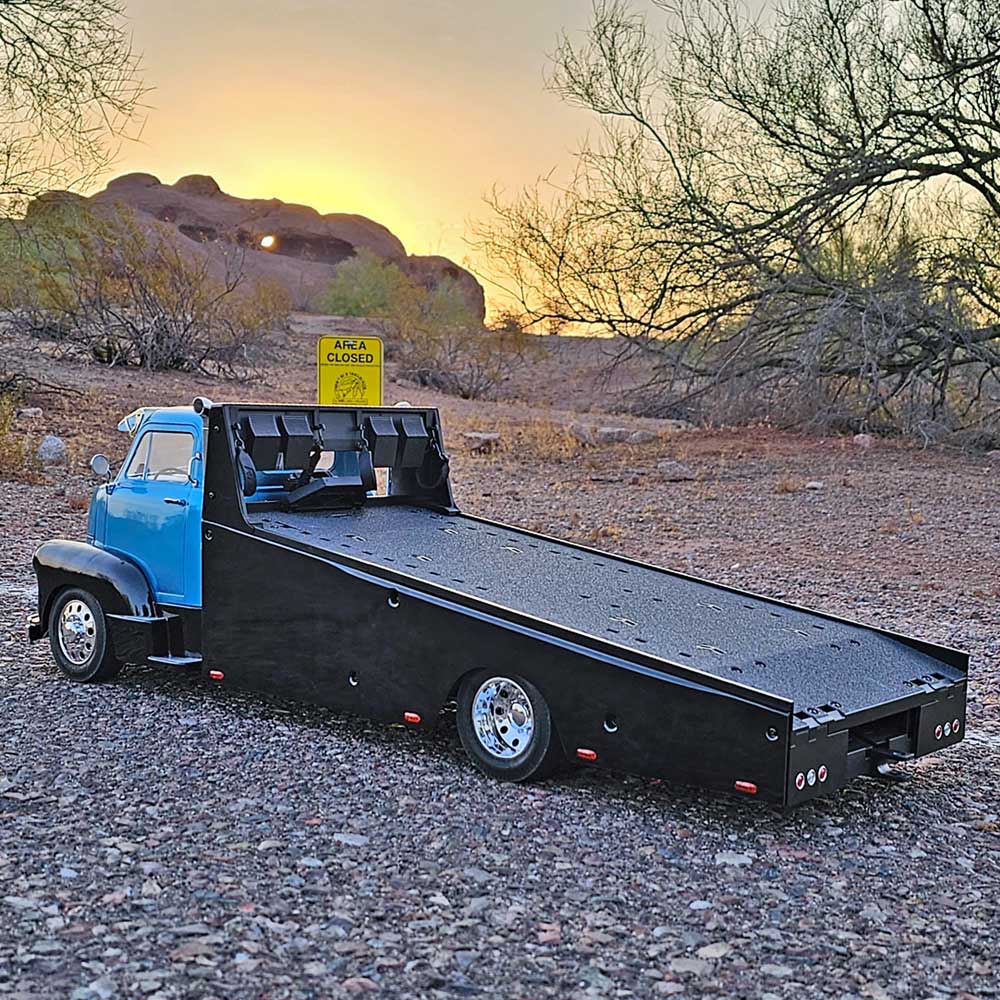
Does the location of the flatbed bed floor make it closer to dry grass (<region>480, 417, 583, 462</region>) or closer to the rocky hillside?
dry grass (<region>480, 417, 583, 462</region>)

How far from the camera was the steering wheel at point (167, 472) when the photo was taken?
7.87 metres

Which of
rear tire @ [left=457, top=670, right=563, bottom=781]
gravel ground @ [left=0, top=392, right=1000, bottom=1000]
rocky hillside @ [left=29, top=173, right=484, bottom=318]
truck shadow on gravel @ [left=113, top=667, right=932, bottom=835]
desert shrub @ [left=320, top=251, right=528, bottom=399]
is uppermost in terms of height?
rocky hillside @ [left=29, top=173, right=484, bottom=318]

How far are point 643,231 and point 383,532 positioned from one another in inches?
549

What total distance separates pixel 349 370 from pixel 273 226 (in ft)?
233

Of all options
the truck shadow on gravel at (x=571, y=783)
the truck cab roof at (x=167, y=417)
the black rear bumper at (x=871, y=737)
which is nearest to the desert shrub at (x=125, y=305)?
the truck cab roof at (x=167, y=417)

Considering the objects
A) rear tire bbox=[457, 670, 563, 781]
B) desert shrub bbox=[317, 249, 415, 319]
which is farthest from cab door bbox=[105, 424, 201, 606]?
desert shrub bbox=[317, 249, 415, 319]

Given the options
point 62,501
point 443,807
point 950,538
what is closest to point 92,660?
point 443,807

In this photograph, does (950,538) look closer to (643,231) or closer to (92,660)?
(643,231)

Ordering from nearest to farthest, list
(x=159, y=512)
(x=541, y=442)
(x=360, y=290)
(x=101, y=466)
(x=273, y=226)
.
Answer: (x=159, y=512)
(x=101, y=466)
(x=541, y=442)
(x=360, y=290)
(x=273, y=226)

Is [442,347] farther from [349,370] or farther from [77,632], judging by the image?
[77,632]

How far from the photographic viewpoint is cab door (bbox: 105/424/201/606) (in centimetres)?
772

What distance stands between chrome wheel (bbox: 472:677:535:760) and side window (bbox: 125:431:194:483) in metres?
2.49

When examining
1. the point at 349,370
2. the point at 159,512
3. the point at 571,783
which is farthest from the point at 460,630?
the point at 349,370

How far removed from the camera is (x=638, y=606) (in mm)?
6871
